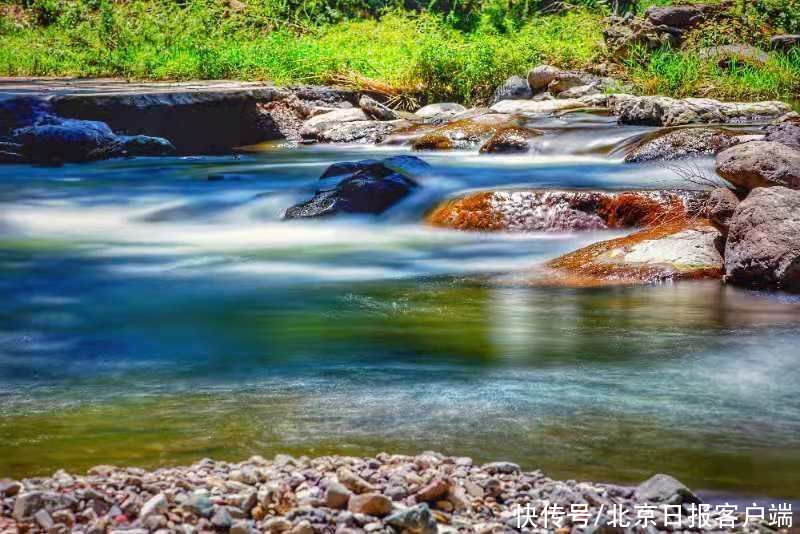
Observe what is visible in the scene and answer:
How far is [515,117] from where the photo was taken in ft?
42.6

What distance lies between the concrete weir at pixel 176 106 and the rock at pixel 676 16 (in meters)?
6.30

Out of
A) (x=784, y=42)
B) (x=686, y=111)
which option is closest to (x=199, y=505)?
(x=686, y=111)

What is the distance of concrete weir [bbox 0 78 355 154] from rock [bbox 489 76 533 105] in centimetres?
295

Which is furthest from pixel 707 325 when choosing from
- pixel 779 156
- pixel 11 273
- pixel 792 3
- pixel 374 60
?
pixel 792 3

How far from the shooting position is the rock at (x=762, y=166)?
6.80 meters

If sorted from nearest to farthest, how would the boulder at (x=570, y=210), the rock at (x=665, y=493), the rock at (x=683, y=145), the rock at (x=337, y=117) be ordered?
the rock at (x=665, y=493), the boulder at (x=570, y=210), the rock at (x=683, y=145), the rock at (x=337, y=117)

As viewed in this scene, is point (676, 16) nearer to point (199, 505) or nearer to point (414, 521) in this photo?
point (414, 521)

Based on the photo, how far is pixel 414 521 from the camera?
8.95 feet

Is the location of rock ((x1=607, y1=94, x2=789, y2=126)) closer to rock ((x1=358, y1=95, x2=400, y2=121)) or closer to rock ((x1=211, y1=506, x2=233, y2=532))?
rock ((x1=358, y1=95, x2=400, y2=121))

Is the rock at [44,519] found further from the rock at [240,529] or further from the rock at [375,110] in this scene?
the rock at [375,110]

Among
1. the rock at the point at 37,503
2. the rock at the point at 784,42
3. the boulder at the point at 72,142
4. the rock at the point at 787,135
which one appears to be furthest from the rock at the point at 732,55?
the rock at the point at 37,503

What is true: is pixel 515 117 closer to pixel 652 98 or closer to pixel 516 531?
pixel 652 98

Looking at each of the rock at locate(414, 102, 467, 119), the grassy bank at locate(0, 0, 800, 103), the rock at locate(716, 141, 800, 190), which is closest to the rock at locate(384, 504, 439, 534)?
the rock at locate(716, 141, 800, 190)

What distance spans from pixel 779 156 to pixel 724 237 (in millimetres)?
683
